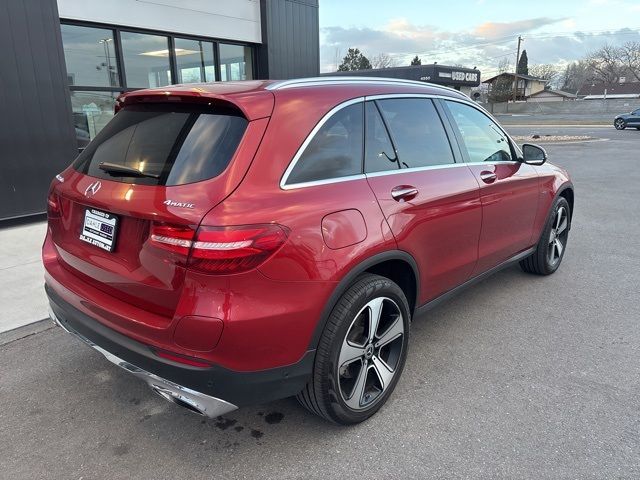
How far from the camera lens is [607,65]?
97.4 m

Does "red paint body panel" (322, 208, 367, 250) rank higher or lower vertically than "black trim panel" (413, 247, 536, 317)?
higher

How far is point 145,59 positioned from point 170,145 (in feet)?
22.7

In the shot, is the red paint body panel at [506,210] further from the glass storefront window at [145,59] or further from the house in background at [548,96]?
the house in background at [548,96]

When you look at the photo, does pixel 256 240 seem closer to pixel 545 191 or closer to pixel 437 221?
pixel 437 221

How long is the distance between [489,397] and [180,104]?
241 cm

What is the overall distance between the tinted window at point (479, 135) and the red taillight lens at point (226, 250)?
210 cm

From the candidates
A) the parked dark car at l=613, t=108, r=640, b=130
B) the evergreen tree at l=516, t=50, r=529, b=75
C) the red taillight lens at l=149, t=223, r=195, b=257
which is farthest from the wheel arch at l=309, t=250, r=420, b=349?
the evergreen tree at l=516, t=50, r=529, b=75

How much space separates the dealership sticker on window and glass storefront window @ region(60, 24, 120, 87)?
5.90 metres

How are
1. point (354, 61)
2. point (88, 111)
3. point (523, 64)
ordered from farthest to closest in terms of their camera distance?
point (523, 64), point (354, 61), point (88, 111)

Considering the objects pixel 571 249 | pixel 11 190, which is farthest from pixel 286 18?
pixel 571 249

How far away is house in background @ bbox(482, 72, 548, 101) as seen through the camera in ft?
256

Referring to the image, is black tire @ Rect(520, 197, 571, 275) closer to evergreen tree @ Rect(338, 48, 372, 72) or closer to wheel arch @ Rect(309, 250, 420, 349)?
wheel arch @ Rect(309, 250, 420, 349)

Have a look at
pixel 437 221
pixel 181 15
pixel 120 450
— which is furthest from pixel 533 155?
pixel 181 15

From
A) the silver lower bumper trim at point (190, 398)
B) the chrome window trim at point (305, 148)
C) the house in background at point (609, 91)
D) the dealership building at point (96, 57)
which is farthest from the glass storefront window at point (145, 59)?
the house in background at point (609, 91)
